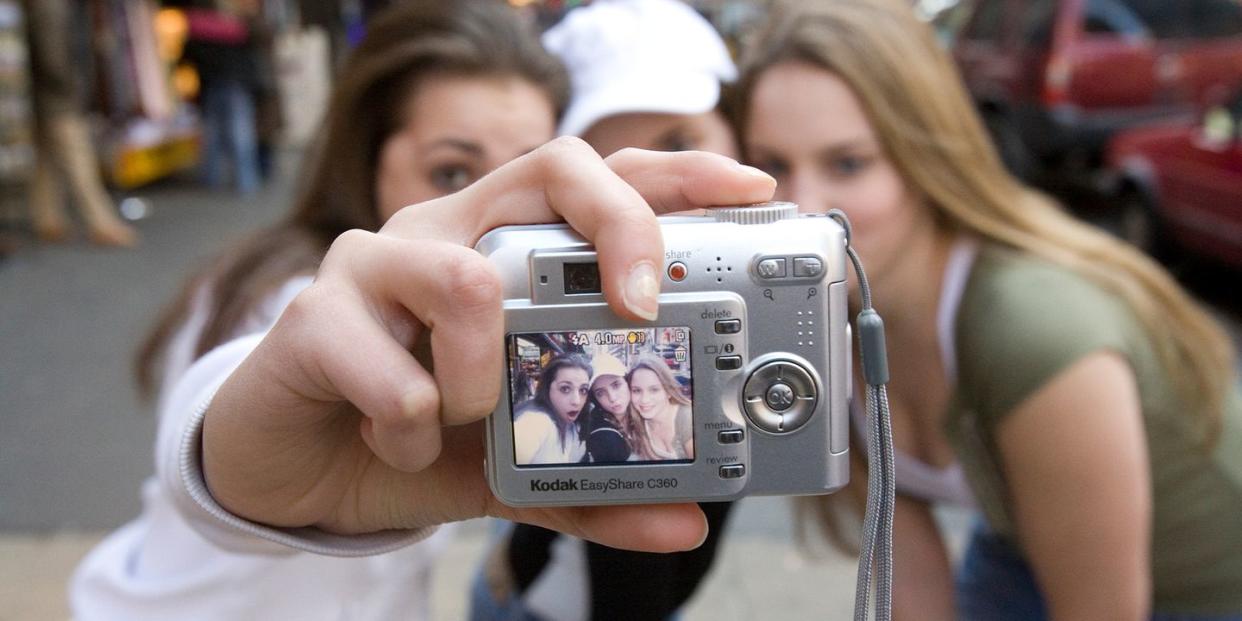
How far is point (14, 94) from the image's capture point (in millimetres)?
7730

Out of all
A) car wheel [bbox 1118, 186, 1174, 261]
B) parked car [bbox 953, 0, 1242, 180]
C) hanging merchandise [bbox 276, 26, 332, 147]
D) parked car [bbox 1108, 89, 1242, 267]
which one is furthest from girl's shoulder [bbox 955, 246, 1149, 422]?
hanging merchandise [bbox 276, 26, 332, 147]

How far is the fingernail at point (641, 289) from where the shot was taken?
3.25 ft

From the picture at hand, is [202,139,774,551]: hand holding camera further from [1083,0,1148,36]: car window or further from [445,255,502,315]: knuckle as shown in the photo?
[1083,0,1148,36]: car window

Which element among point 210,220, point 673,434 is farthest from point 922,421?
point 210,220

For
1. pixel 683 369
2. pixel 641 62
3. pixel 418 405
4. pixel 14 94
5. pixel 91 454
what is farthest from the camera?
pixel 14 94

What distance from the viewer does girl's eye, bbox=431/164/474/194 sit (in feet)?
6.52

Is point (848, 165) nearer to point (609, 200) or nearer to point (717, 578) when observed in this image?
point (609, 200)

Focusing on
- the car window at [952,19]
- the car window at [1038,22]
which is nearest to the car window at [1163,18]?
the car window at [1038,22]

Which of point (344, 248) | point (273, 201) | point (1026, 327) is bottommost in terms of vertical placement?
point (273, 201)

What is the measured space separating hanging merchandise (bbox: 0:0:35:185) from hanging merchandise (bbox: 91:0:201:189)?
1141 millimetres

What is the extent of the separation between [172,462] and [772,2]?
157cm

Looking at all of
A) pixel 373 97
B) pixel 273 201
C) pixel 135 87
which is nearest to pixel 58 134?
pixel 135 87

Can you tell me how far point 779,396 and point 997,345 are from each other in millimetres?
1030

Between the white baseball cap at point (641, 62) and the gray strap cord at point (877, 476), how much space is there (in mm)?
917
